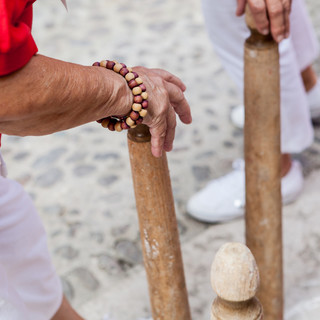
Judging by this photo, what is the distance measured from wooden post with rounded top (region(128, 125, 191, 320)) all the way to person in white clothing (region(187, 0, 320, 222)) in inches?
33.9

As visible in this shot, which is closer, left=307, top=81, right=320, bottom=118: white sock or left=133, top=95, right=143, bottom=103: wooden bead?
left=133, top=95, right=143, bottom=103: wooden bead

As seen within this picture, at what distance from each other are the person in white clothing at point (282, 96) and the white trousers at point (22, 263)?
93 cm

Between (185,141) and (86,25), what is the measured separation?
4.98ft

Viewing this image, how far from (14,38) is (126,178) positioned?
1.63 metres

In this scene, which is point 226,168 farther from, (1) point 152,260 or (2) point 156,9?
(2) point 156,9

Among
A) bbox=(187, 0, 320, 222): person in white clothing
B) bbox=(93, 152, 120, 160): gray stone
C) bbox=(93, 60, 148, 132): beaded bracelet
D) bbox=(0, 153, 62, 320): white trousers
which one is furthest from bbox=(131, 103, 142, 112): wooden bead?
bbox=(93, 152, 120, 160): gray stone

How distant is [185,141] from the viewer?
8.94 feet

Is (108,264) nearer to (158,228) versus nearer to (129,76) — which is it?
(158,228)

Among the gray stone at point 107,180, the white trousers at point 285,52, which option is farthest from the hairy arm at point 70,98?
the gray stone at point 107,180

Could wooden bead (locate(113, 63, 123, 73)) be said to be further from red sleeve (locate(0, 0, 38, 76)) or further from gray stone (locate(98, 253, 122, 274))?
gray stone (locate(98, 253, 122, 274))

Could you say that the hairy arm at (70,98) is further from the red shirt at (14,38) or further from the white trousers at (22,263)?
the white trousers at (22,263)

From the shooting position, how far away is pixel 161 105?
3.73 feet

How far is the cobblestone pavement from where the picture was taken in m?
2.00

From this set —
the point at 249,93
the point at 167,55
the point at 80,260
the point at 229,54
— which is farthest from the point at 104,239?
the point at 167,55
